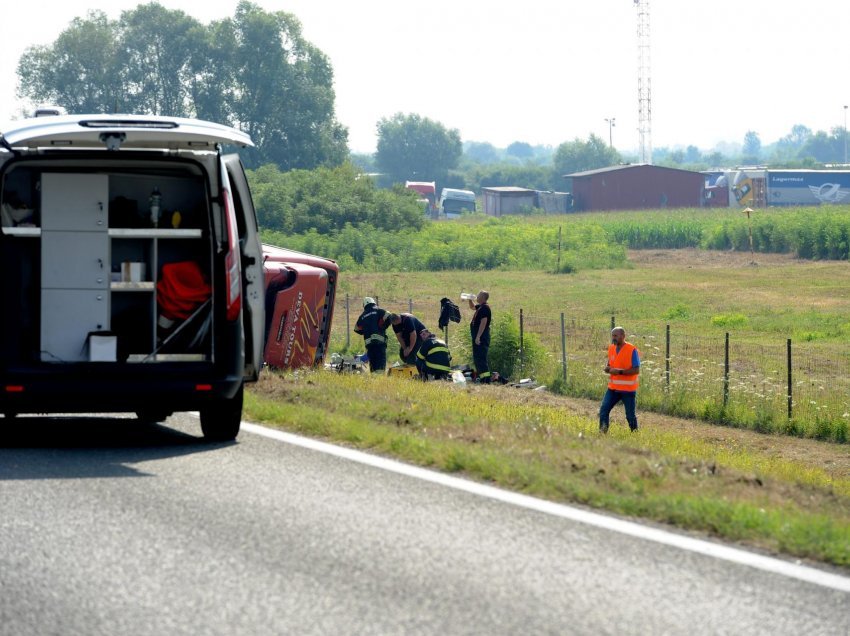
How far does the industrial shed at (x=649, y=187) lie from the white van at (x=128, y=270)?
100 meters

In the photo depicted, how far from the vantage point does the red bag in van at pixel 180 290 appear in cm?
949

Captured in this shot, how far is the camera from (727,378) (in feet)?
60.4

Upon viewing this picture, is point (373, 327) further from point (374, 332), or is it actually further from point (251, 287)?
point (251, 287)

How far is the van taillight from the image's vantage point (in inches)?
350

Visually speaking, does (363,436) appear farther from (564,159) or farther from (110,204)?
(564,159)

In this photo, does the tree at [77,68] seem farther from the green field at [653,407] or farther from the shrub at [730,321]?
the shrub at [730,321]

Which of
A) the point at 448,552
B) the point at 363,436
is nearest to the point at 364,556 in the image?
the point at 448,552

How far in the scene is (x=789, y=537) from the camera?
6062 millimetres

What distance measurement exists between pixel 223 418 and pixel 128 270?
4.37 feet

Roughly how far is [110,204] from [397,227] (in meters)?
56.1

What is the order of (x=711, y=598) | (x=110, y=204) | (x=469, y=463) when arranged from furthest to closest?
(x=110, y=204) < (x=469, y=463) < (x=711, y=598)

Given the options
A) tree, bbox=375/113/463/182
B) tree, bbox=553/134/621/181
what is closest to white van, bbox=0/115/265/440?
tree, bbox=553/134/621/181

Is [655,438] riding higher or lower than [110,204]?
lower

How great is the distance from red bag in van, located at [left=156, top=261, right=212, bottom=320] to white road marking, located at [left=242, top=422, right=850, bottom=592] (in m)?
1.25
